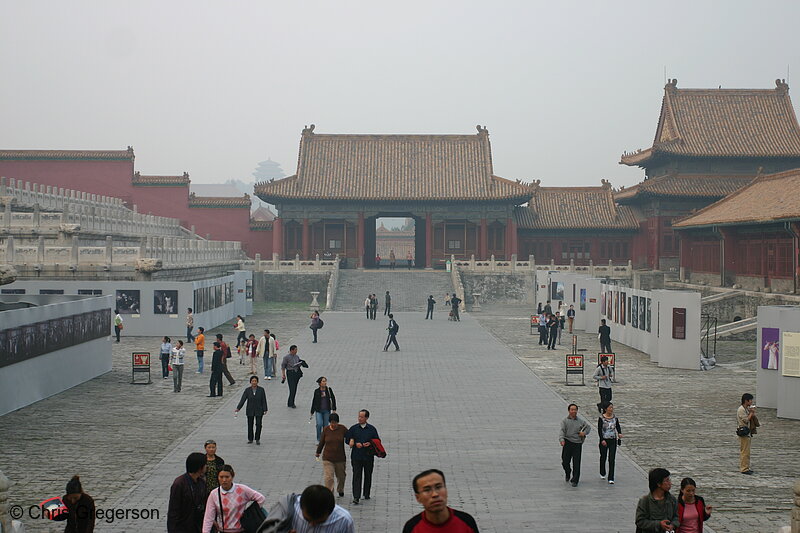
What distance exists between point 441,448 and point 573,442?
313cm

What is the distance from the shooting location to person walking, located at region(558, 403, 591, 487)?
545 inches

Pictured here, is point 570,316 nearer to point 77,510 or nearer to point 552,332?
point 552,332

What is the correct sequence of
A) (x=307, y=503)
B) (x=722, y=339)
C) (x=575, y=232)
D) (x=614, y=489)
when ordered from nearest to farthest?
1. (x=307, y=503)
2. (x=614, y=489)
3. (x=722, y=339)
4. (x=575, y=232)

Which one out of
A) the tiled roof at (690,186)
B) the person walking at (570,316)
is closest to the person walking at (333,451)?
the person walking at (570,316)

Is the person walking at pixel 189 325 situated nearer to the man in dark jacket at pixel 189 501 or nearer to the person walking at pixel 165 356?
the person walking at pixel 165 356

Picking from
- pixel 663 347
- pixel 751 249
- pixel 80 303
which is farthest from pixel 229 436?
pixel 751 249

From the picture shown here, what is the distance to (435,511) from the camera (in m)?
5.91

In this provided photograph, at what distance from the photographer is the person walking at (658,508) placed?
9148 millimetres

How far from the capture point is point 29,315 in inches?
819

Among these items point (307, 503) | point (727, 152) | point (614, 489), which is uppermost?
point (727, 152)

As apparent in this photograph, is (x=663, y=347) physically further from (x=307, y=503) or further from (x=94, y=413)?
(x=307, y=503)

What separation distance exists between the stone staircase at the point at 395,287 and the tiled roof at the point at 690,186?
47.5 feet

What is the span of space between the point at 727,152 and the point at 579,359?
1679 inches

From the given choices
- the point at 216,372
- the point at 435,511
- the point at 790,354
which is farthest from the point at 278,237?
the point at 435,511
